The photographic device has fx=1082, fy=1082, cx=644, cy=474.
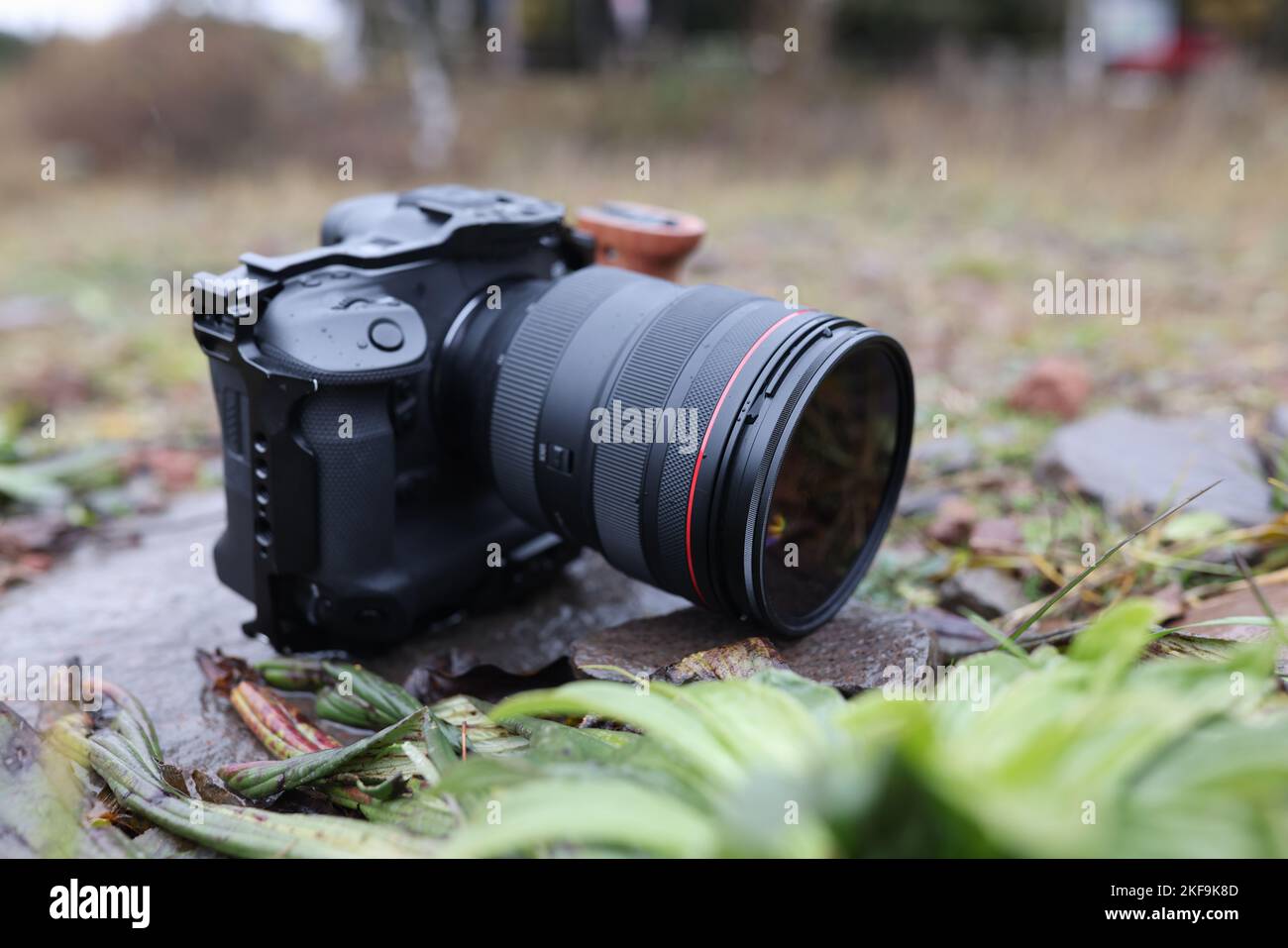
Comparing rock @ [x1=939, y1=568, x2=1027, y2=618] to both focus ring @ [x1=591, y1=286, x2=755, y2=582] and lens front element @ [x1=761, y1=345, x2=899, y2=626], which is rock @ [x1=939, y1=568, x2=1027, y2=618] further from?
focus ring @ [x1=591, y1=286, x2=755, y2=582]

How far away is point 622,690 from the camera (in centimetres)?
126

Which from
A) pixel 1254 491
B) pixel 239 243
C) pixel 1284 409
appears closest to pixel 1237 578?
pixel 1254 491

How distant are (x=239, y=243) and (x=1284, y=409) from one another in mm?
5413

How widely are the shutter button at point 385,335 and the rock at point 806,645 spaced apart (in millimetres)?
667

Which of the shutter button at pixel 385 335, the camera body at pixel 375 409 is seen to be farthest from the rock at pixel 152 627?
the shutter button at pixel 385 335

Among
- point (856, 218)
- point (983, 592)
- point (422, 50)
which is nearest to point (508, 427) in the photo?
point (983, 592)

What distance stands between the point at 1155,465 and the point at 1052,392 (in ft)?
2.40

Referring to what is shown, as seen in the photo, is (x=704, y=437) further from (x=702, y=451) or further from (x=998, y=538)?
(x=998, y=538)

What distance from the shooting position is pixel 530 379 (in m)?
2.10

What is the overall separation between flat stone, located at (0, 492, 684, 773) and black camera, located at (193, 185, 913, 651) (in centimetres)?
12

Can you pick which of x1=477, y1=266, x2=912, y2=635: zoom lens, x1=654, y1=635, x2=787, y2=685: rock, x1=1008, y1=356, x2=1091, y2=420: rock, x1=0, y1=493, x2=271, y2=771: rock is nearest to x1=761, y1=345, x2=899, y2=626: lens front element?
x1=477, y1=266, x2=912, y2=635: zoom lens

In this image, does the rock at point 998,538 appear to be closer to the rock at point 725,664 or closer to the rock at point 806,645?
the rock at point 806,645
